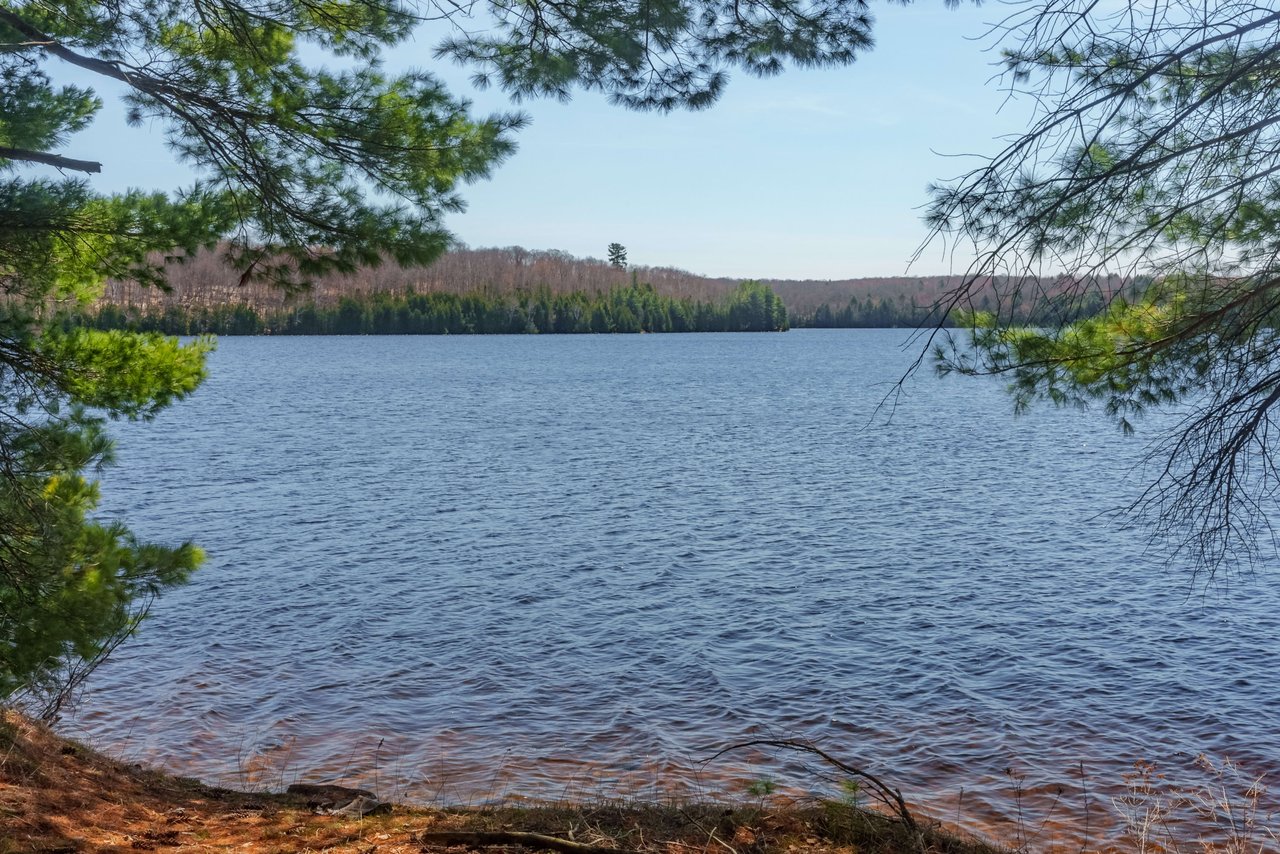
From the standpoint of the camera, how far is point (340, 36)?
6816mm

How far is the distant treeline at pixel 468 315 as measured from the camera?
454 feet

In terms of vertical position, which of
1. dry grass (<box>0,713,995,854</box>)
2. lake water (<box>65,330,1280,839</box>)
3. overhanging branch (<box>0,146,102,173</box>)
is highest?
overhanging branch (<box>0,146,102,173</box>)

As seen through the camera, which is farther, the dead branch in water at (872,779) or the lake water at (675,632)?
the lake water at (675,632)

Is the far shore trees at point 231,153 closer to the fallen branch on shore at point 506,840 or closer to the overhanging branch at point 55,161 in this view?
the overhanging branch at point 55,161

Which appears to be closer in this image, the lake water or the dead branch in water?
the dead branch in water

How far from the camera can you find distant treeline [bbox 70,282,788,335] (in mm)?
138500

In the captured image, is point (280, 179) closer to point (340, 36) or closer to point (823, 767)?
point (340, 36)

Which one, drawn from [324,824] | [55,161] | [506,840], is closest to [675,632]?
[324,824]

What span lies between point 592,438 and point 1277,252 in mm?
28196

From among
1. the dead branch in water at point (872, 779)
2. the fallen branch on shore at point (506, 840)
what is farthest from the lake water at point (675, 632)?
the fallen branch on shore at point (506, 840)

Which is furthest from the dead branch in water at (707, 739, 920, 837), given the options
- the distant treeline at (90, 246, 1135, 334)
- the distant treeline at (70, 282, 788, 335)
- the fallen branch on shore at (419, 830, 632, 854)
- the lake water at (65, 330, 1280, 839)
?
the distant treeline at (70, 282, 788, 335)

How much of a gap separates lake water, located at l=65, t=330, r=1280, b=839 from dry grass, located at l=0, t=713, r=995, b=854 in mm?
1985

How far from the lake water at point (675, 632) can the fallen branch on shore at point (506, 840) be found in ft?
8.53

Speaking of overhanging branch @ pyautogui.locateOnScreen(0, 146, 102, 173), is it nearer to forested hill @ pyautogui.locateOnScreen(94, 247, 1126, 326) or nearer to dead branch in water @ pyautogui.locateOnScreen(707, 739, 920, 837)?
dead branch in water @ pyautogui.locateOnScreen(707, 739, 920, 837)
